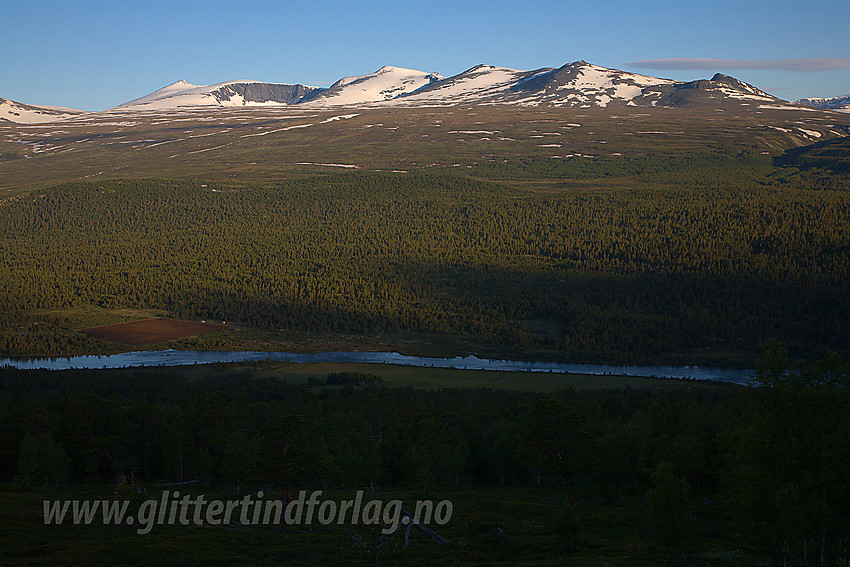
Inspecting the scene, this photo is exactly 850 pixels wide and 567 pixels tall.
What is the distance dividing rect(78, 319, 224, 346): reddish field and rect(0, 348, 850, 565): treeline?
5183cm

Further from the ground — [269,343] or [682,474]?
[682,474]

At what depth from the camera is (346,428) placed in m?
69.8

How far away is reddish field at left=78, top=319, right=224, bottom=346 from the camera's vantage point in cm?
15175

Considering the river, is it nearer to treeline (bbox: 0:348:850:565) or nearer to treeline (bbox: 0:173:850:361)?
treeline (bbox: 0:173:850:361)

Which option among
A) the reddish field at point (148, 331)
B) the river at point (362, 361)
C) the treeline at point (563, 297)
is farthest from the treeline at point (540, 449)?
the reddish field at point (148, 331)

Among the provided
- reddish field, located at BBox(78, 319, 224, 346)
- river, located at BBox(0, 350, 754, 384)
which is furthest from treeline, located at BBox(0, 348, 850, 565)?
reddish field, located at BBox(78, 319, 224, 346)

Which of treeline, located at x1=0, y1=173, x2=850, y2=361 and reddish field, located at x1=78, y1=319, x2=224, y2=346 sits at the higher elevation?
treeline, located at x1=0, y1=173, x2=850, y2=361

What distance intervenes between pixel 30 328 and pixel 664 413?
428 ft

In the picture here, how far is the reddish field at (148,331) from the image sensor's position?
152 metres

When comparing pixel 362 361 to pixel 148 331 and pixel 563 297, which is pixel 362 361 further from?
pixel 563 297

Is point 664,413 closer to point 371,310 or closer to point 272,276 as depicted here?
point 371,310

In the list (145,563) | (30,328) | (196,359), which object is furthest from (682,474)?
(30,328)

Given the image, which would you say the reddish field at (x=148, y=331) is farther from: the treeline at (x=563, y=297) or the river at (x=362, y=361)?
the river at (x=362, y=361)

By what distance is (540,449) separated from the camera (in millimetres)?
53750
